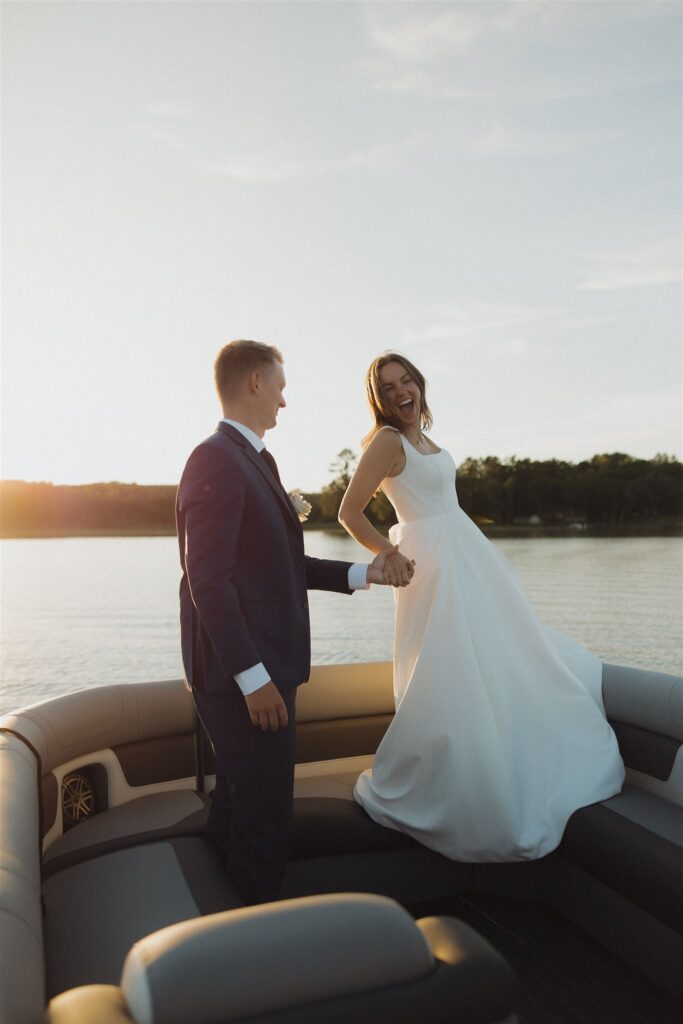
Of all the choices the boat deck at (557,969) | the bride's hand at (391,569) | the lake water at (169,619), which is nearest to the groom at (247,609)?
the bride's hand at (391,569)

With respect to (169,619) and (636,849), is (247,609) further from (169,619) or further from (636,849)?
(169,619)

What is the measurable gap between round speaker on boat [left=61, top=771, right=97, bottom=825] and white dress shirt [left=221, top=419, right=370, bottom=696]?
1.07 m

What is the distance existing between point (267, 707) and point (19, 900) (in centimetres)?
72

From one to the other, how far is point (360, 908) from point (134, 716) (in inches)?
76.1

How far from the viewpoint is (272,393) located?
214cm

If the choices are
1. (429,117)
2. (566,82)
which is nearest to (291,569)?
(566,82)

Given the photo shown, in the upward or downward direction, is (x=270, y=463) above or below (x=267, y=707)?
above

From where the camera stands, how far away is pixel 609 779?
2566 mm

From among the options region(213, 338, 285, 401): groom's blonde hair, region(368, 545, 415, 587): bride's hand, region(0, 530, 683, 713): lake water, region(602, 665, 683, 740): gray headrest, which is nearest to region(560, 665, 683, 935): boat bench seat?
region(602, 665, 683, 740): gray headrest

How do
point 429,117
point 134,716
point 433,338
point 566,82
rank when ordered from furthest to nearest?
point 433,338 → point 429,117 → point 566,82 → point 134,716

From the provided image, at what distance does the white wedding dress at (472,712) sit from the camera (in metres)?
2.41

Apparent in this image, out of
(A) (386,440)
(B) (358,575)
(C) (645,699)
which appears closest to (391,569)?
(B) (358,575)

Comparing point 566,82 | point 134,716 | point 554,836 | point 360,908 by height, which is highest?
point 566,82

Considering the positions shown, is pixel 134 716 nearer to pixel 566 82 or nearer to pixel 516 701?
pixel 516 701
